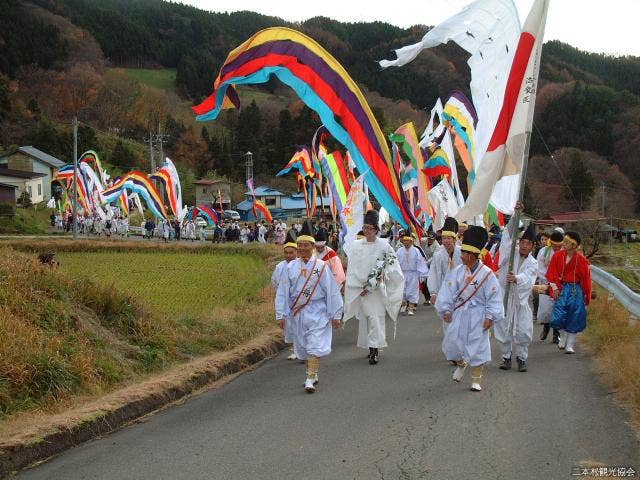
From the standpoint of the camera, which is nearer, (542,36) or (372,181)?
(542,36)

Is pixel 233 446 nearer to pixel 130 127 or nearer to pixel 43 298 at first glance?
pixel 43 298

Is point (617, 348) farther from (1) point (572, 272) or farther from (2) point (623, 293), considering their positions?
(2) point (623, 293)

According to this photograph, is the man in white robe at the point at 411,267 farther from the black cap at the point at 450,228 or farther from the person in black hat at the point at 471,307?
the person in black hat at the point at 471,307

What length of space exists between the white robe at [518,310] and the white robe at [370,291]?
1400mm

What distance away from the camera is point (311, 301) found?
747 centimetres

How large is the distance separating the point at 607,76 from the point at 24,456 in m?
75.1

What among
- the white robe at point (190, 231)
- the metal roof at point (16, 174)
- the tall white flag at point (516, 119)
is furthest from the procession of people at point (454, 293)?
the metal roof at point (16, 174)

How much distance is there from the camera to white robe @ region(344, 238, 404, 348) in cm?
874

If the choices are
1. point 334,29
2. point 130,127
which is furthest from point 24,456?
point 334,29

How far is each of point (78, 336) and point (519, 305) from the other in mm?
5266

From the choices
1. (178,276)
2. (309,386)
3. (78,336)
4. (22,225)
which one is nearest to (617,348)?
(309,386)

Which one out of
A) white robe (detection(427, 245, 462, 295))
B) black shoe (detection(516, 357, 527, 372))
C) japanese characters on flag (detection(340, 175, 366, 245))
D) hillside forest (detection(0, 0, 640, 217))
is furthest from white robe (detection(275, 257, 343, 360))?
hillside forest (detection(0, 0, 640, 217))

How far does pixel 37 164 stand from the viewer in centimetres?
5947

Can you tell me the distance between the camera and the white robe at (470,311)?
6.95 meters
